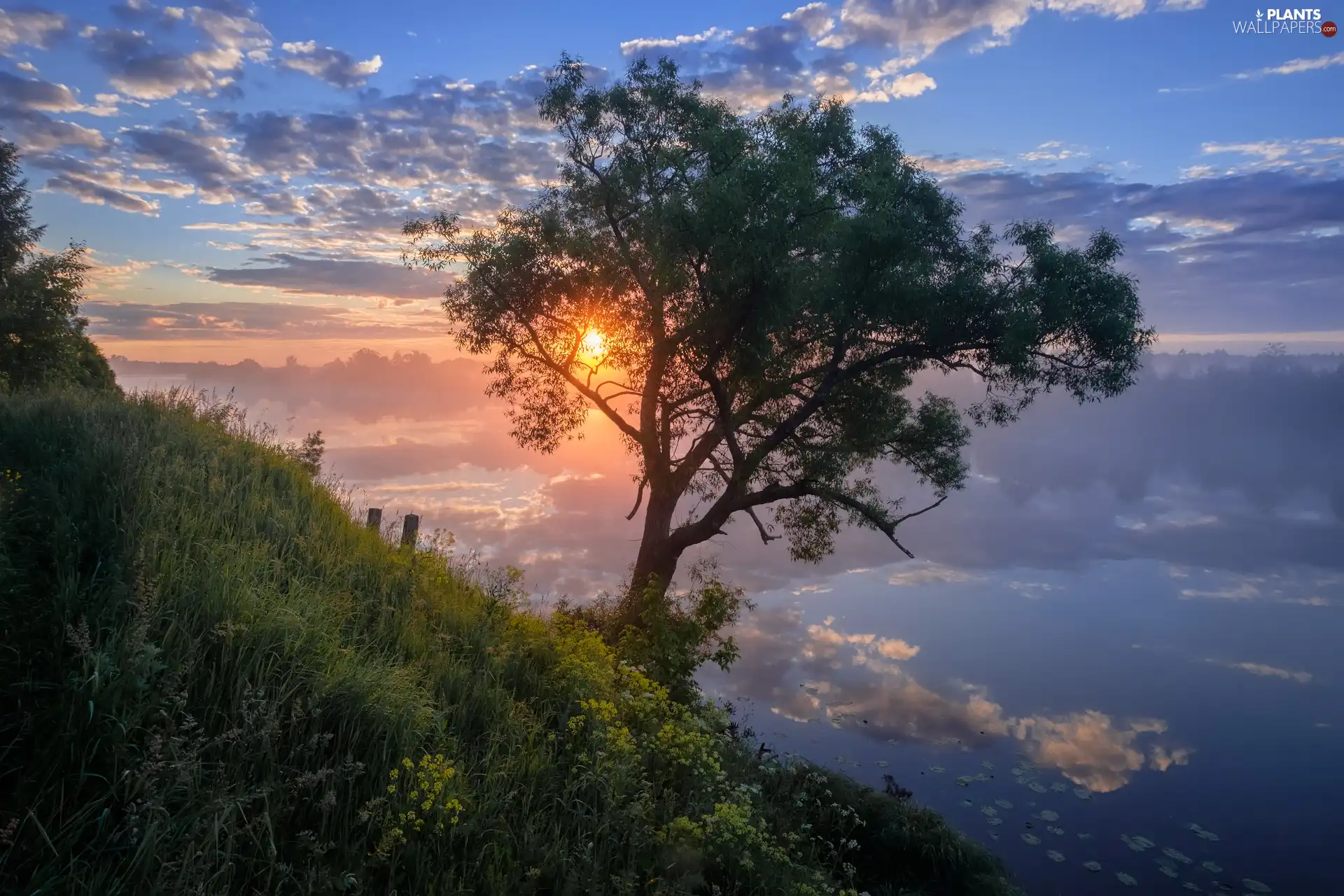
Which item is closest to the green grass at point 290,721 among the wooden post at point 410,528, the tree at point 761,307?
the wooden post at point 410,528

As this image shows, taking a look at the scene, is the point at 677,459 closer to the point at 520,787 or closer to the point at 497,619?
the point at 497,619

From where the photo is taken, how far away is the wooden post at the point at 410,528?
1088 cm

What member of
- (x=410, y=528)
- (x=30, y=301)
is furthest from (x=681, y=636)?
(x=30, y=301)

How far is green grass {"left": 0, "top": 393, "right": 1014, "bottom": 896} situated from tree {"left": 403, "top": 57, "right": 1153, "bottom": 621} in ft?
21.8

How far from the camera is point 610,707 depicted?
6711mm

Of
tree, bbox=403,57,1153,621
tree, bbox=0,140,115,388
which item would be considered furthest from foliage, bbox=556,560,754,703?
tree, bbox=0,140,115,388

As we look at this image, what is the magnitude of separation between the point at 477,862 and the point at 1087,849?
15600mm

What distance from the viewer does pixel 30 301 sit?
80.9 feet

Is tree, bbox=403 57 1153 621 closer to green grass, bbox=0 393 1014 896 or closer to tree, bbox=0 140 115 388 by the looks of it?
green grass, bbox=0 393 1014 896

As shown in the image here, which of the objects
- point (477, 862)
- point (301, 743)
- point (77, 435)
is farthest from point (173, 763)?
point (77, 435)

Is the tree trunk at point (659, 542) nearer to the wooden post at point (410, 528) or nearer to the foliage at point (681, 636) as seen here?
the foliage at point (681, 636)

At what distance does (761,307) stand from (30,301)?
25451 millimetres

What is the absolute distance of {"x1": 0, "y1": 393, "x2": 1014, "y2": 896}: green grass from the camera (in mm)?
4367

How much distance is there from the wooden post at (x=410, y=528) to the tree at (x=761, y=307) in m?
4.58
